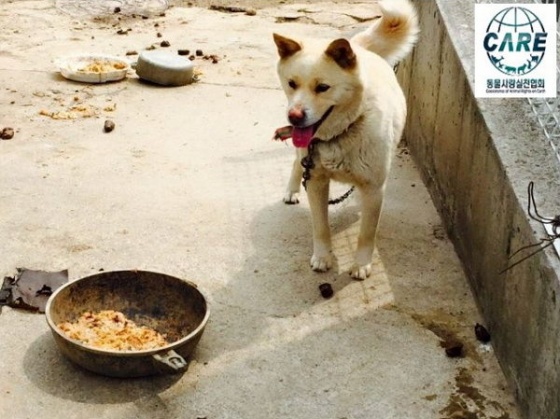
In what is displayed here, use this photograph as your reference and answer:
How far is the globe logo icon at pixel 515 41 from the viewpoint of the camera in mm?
4164

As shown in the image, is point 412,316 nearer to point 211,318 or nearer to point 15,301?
point 211,318

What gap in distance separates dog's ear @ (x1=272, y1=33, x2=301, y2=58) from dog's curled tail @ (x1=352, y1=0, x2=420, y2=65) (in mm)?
877

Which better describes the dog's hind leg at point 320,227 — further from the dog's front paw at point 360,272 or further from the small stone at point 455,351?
the small stone at point 455,351

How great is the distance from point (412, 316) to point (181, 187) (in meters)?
1.87

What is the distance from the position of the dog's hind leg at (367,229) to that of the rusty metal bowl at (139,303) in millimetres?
987

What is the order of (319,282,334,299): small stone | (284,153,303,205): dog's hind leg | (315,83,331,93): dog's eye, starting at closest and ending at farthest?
(315,83,331,93): dog's eye
(319,282,334,299): small stone
(284,153,303,205): dog's hind leg

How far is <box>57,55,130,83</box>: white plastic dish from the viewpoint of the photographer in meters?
7.13

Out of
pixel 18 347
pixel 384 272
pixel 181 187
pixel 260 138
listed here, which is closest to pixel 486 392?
pixel 384 272

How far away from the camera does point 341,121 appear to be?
4.23 meters

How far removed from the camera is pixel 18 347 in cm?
384

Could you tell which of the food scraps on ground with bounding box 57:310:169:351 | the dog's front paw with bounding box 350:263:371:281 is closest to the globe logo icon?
the dog's front paw with bounding box 350:263:371:281

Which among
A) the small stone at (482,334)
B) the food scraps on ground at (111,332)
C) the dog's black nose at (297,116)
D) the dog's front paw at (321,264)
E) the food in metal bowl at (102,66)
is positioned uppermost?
the dog's black nose at (297,116)

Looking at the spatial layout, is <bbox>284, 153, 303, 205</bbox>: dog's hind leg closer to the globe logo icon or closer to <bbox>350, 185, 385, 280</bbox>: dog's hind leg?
<bbox>350, 185, 385, 280</bbox>: dog's hind leg

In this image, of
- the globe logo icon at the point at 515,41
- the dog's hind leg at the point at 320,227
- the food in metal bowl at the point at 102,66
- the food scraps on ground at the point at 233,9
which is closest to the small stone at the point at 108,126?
the food in metal bowl at the point at 102,66
